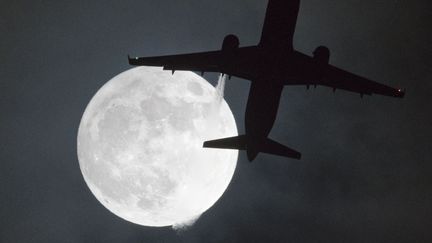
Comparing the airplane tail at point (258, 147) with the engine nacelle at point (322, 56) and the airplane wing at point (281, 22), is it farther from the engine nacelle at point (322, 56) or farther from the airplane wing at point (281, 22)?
the airplane wing at point (281, 22)

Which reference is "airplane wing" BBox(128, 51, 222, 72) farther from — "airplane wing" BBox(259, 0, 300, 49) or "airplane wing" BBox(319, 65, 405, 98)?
"airplane wing" BBox(319, 65, 405, 98)

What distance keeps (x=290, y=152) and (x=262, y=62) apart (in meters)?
8.99

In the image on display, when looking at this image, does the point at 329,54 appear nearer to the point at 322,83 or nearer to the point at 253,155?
the point at 322,83

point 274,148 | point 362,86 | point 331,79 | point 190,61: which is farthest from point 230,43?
point 362,86

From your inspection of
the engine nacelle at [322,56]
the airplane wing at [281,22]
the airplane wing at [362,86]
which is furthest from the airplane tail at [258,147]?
the airplane wing at [281,22]

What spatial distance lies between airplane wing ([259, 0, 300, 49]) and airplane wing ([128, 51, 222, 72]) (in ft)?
16.4

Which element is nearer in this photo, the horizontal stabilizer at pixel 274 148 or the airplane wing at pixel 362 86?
the airplane wing at pixel 362 86

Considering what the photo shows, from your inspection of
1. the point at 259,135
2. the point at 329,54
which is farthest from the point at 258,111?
the point at 329,54

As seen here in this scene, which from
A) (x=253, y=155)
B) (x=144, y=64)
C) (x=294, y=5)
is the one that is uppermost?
(x=294, y=5)

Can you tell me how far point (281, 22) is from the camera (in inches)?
2847

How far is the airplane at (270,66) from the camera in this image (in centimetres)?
7300

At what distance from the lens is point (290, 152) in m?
76.2

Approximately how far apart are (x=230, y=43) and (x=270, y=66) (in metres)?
4.17

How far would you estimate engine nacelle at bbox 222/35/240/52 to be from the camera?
243 ft
